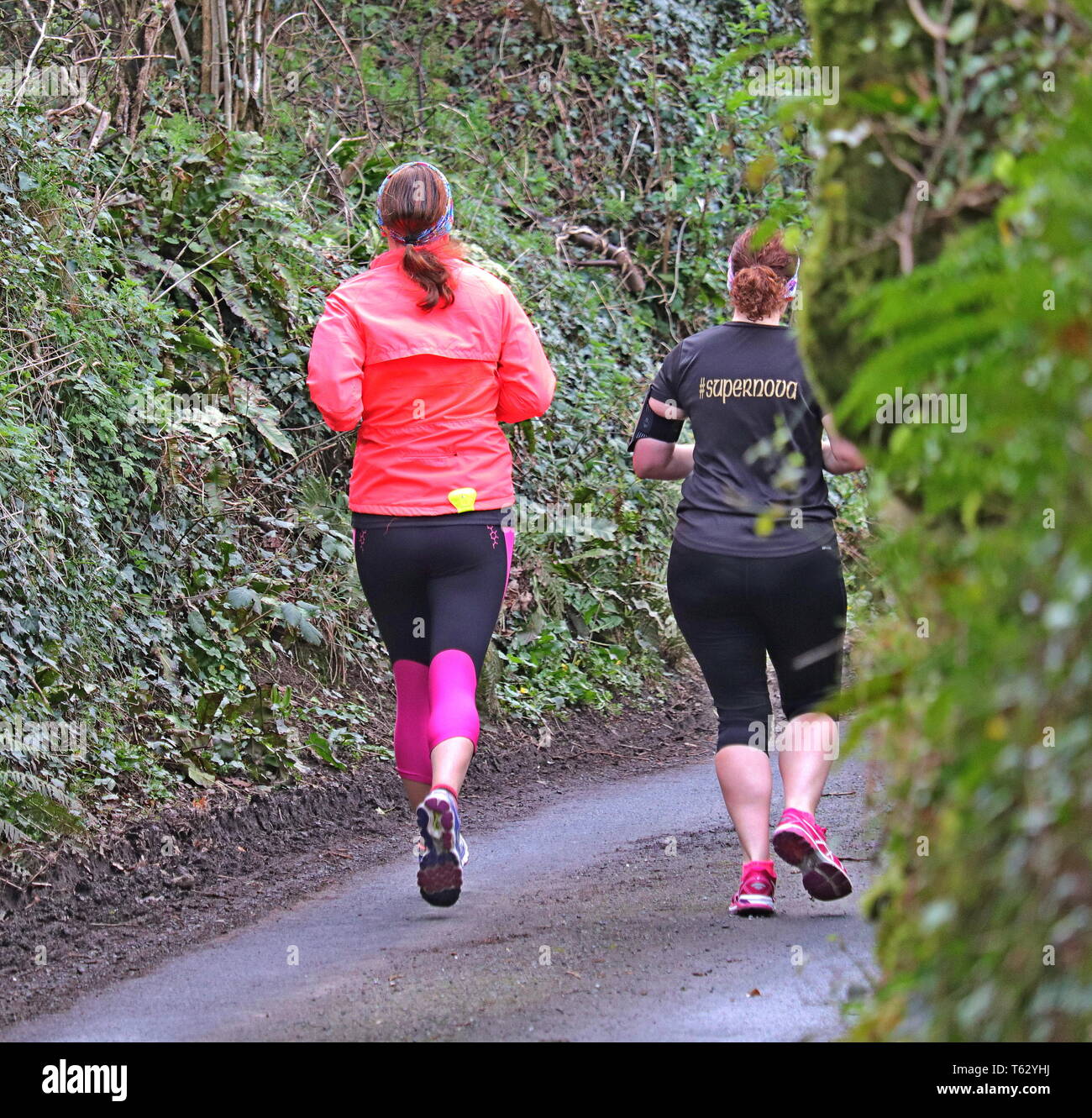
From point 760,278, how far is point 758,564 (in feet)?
3.45

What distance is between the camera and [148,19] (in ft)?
35.0

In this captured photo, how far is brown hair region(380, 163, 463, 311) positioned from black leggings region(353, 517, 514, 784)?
2.92 feet

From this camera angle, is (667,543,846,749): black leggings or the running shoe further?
(667,543,846,749): black leggings

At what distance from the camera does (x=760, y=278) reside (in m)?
5.47

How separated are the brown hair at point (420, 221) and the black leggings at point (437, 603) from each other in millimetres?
890

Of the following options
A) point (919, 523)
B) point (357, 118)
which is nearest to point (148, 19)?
point (357, 118)

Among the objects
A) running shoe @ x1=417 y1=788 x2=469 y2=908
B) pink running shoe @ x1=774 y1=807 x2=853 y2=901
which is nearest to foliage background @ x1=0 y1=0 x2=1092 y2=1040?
pink running shoe @ x1=774 y1=807 x2=853 y2=901

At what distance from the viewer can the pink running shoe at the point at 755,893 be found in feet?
17.4

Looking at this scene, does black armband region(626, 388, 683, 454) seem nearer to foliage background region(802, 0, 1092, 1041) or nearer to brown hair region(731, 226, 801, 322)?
brown hair region(731, 226, 801, 322)

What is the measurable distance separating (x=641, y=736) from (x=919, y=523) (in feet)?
24.2

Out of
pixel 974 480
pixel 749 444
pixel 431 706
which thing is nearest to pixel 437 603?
pixel 431 706

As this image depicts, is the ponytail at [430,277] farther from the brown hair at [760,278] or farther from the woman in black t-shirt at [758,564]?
the brown hair at [760,278]

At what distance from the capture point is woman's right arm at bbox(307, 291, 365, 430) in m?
5.57

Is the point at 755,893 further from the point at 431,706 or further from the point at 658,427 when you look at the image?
the point at 658,427
